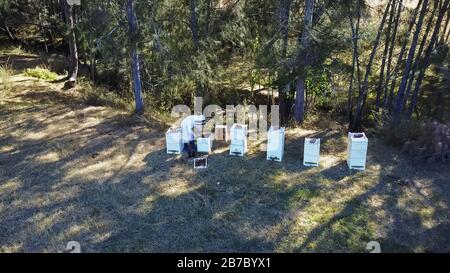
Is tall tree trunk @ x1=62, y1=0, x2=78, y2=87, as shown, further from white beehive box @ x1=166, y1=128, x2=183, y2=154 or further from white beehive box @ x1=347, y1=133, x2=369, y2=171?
white beehive box @ x1=347, y1=133, x2=369, y2=171

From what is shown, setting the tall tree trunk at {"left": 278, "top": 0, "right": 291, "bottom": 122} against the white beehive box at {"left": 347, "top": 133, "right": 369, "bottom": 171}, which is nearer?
the white beehive box at {"left": 347, "top": 133, "right": 369, "bottom": 171}

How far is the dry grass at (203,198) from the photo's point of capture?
16.0ft

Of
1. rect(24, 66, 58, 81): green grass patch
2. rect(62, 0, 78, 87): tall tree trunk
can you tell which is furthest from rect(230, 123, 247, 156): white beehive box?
rect(24, 66, 58, 81): green grass patch

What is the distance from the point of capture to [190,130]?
6.89 m

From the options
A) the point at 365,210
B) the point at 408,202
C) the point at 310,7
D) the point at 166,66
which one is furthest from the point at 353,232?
the point at 166,66

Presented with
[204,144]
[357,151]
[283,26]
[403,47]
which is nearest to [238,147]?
[204,144]

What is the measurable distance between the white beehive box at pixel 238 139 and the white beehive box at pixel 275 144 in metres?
0.49

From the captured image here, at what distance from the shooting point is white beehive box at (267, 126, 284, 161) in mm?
6551

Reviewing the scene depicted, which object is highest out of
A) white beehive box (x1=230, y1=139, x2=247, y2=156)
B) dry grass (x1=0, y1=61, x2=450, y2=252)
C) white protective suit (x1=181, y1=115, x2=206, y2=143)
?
white protective suit (x1=181, y1=115, x2=206, y2=143)

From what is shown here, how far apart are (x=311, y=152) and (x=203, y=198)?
2.17 m

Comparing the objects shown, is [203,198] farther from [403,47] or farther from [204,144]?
[403,47]

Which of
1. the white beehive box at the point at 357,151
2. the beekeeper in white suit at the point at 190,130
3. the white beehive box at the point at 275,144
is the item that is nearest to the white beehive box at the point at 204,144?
the beekeeper in white suit at the point at 190,130

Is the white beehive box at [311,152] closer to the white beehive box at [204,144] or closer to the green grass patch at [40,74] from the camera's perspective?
the white beehive box at [204,144]

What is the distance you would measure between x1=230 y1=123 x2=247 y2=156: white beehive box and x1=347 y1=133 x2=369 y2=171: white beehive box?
1919 mm
